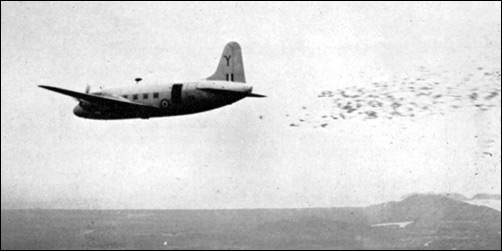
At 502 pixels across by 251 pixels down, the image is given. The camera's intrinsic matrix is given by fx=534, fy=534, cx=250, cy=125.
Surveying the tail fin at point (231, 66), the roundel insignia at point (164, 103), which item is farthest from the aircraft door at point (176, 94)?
the tail fin at point (231, 66)

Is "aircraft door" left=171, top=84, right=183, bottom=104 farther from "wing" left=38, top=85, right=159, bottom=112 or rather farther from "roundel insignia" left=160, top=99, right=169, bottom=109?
"wing" left=38, top=85, right=159, bottom=112

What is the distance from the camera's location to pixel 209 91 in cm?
3762

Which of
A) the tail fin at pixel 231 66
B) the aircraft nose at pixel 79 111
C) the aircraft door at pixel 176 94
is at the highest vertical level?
the tail fin at pixel 231 66

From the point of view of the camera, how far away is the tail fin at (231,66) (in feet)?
135

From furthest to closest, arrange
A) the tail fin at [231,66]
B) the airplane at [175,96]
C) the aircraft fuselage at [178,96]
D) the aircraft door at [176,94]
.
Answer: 1. the tail fin at [231,66]
2. the aircraft door at [176,94]
3. the airplane at [175,96]
4. the aircraft fuselage at [178,96]

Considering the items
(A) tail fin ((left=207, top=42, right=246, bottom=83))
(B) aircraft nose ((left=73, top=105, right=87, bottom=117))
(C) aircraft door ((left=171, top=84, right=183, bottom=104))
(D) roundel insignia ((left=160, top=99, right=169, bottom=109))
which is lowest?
(B) aircraft nose ((left=73, top=105, right=87, bottom=117))

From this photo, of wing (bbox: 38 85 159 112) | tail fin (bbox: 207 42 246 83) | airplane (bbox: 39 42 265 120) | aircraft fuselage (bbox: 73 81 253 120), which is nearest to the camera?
aircraft fuselage (bbox: 73 81 253 120)

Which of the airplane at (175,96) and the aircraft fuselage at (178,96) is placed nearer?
the aircraft fuselage at (178,96)

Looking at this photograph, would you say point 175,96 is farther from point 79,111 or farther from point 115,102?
point 79,111

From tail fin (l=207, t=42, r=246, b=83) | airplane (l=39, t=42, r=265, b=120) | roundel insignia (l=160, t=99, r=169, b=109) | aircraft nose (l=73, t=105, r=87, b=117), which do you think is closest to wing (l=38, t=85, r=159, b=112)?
airplane (l=39, t=42, r=265, b=120)

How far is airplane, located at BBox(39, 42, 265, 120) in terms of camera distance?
37619mm

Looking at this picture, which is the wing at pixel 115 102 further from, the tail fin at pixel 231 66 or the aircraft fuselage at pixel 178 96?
the tail fin at pixel 231 66

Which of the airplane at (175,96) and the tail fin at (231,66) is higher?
the tail fin at (231,66)

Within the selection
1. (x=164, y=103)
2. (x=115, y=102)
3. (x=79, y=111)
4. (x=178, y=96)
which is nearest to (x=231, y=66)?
(x=178, y=96)
